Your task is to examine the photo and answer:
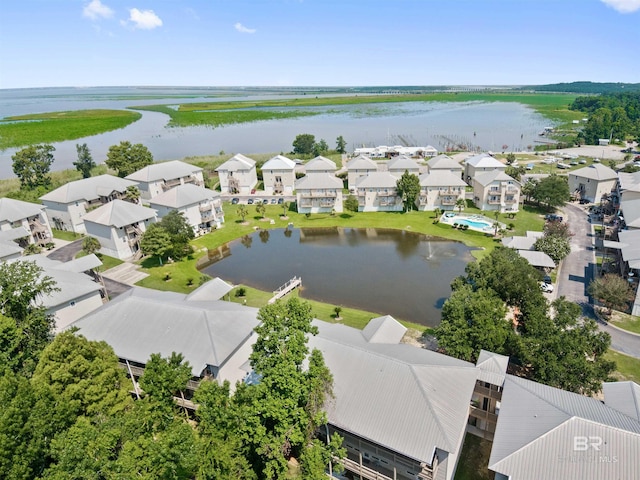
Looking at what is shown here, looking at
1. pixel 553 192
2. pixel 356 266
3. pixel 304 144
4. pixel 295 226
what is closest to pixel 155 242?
pixel 295 226

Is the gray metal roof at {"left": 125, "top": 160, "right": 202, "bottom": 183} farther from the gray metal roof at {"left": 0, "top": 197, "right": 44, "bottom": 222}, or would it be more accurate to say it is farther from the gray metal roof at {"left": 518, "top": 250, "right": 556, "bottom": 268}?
the gray metal roof at {"left": 518, "top": 250, "right": 556, "bottom": 268}

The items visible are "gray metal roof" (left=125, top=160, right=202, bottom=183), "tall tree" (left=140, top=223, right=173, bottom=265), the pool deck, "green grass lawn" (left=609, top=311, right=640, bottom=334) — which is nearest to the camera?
"green grass lawn" (left=609, top=311, right=640, bottom=334)

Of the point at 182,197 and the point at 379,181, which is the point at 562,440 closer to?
the point at 379,181

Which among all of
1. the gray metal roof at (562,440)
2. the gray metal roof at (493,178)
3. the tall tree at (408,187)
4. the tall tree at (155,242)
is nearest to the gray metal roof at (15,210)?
the tall tree at (155,242)

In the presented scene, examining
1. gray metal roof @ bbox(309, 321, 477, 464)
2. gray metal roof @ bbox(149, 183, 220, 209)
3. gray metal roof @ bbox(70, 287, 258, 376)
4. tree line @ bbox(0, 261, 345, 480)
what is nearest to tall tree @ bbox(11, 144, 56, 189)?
gray metal roof @ bbox(149, 183, 220, 209)

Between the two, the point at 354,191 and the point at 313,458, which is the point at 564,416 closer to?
the point at 313,458

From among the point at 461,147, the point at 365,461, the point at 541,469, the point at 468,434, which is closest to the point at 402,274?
the point at 468,434
